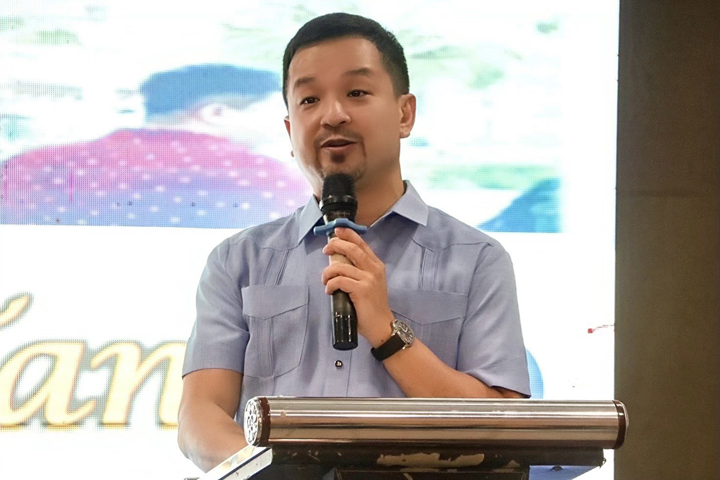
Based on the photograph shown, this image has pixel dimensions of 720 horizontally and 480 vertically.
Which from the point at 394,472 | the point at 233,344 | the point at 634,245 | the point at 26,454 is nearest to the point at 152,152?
the point at 26,454

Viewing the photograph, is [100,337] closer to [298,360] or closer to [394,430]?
[298,360]

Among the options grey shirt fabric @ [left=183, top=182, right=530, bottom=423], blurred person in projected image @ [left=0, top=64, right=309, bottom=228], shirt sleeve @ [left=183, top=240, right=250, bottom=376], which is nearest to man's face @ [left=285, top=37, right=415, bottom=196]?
grey shirt fabric @ [left=183, top=182, right=530, bottom=423]

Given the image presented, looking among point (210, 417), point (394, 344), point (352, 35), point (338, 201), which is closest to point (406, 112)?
point (352, 35)

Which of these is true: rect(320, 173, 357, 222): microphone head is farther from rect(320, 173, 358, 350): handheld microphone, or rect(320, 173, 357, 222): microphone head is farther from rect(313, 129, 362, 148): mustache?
rect(313, 129, 362, 148): mustache

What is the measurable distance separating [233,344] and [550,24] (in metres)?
1.74

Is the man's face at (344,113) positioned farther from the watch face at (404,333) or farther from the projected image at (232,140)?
the projected image at (232,140)

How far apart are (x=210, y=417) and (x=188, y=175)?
1.29 m

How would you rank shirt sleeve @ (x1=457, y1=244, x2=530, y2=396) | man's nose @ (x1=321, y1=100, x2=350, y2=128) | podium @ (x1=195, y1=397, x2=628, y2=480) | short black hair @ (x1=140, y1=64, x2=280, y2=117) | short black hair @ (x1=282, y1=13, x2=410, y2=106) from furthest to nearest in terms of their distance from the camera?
short black hair @ (x1=140, y1=64, x2=280, y2=117), short black hair @ (x1=282, y1=13, x2=410, y2=106), man's nose @ (x1=321, y1=100, x2=350, y2=128), shirt sleeve @ (x1=457, y1=244, x2=530, y2=396), podium @ (x1=195, y1=397, x2=628, y2=480)

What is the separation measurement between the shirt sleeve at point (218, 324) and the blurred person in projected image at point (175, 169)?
88 centimetres

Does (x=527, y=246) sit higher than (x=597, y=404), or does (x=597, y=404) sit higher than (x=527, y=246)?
(x=527, y=246)

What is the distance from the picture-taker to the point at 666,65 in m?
3.29

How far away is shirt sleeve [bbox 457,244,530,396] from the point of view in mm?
1802

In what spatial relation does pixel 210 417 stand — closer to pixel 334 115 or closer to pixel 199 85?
pixel 334 115

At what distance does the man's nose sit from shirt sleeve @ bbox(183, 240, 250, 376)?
366mm
